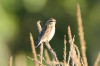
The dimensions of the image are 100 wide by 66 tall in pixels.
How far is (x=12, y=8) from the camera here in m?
18.8

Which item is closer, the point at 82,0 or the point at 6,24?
the point at 6,24

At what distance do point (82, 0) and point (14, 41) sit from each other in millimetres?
3083

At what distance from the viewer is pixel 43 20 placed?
18938 millimetres

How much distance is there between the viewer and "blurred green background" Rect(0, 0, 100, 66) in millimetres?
18047

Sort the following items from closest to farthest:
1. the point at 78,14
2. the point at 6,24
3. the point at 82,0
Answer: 1. the point at 78,14
2. the point at 6,24
3. the point at 82,0

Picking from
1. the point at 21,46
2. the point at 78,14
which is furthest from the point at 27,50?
the point at 78,14

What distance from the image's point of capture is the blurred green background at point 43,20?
18047 millimetres

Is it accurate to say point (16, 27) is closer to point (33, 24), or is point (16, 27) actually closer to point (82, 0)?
point (33, 24)

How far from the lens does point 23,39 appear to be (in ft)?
65.3

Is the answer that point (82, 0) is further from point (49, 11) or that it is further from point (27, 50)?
point (27, 50)

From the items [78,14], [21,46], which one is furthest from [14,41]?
[78,14]

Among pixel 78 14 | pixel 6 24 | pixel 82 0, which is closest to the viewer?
pixel 78 14

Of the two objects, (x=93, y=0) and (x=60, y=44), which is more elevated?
(x=93, y=0)

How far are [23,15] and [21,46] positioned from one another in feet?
3.90
